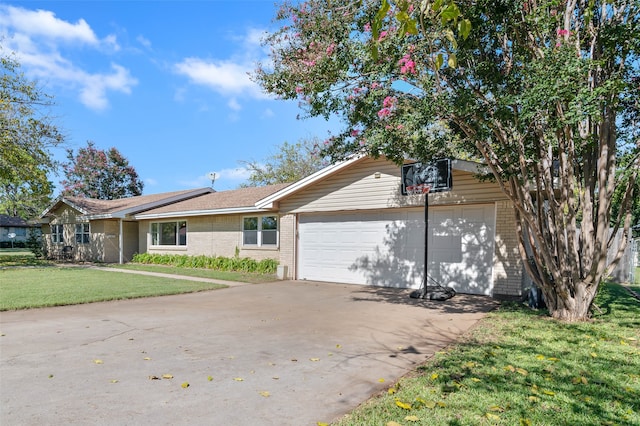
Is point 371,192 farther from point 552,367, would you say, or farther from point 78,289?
point 78,289

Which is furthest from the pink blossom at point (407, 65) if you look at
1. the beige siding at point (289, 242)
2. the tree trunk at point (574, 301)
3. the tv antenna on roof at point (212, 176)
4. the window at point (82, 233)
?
the tv antenna on roof at point (212, 176)

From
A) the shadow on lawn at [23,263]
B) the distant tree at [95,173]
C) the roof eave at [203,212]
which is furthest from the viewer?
the distant tree at [95,173]

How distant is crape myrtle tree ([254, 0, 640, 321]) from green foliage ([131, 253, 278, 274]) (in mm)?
8933

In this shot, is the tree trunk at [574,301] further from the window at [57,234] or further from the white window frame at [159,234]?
the window at [57,234]

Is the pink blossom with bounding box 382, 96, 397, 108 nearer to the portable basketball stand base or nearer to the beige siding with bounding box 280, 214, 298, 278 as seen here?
the portable basketball stand base

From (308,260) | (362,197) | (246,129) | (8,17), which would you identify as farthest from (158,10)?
(246,129)

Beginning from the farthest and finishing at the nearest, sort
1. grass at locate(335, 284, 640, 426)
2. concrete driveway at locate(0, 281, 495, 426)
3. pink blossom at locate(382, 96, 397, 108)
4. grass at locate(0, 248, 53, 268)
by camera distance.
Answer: grass at locate(0, 248, 53, 268), pink blossom at locate(382, 96, 397, 108), concrete driveway at locate(0, 281, 495, 426), grass at locate(335, 284, 640, 426)

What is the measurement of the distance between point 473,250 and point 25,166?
62.0 ft

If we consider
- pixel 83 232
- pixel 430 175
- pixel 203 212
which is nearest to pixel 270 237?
pixel 203 212

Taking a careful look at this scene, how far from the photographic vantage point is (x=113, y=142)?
4288cm

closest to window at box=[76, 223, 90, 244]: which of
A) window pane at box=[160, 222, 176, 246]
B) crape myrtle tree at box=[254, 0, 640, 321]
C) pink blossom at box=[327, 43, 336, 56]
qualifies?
window pane at box=[160, 222, 176, 246]

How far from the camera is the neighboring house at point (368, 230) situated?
9922mm

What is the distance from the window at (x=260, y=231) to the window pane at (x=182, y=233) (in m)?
4.42

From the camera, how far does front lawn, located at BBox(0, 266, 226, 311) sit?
8.80 m
